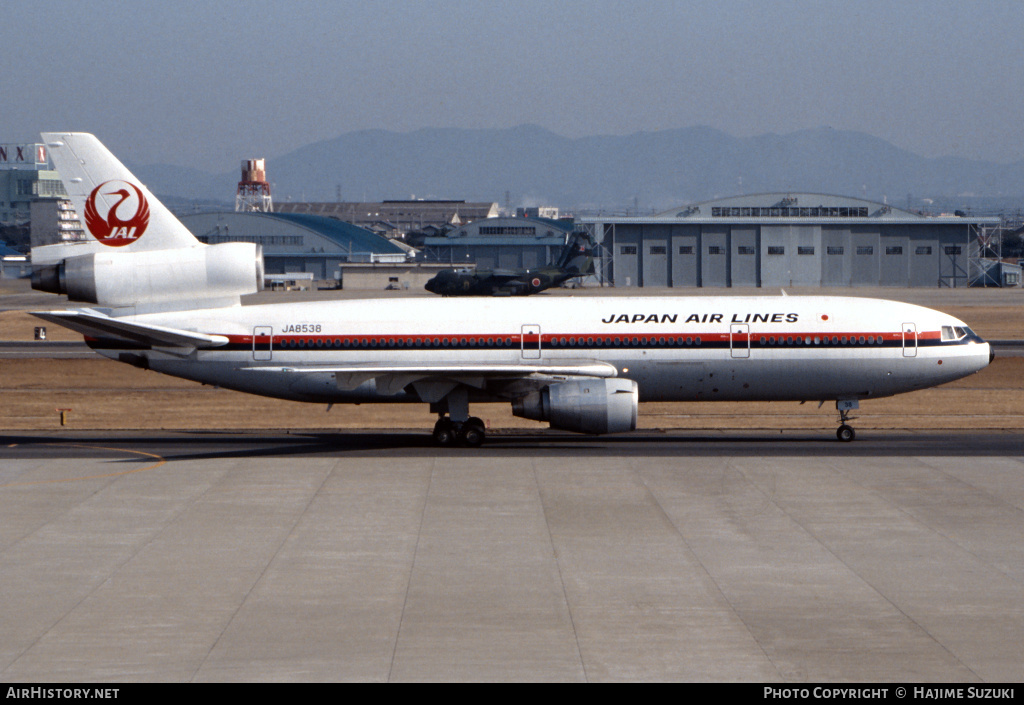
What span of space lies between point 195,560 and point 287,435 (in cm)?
1917

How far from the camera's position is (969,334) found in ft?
130

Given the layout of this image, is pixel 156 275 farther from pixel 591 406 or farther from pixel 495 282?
pixel 495 282

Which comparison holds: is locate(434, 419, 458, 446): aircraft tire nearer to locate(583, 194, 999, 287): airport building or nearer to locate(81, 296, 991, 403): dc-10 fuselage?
locate(81, 296, 991, 403): dc-10 fuselage

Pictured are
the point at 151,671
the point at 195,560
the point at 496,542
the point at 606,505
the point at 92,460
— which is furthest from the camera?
the point at 92,460

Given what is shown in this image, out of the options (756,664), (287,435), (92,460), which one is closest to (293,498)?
(92,460)

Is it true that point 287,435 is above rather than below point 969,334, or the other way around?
below

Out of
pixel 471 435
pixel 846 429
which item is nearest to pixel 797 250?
pixel 846 429

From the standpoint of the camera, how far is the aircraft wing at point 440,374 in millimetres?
37094

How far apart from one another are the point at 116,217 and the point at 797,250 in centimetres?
12192

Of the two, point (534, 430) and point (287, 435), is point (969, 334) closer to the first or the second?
point (534, 430)

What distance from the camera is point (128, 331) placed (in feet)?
121

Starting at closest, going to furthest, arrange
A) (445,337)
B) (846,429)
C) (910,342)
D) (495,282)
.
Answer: (445,337)
(910,342)
(846,429)
(495,282)

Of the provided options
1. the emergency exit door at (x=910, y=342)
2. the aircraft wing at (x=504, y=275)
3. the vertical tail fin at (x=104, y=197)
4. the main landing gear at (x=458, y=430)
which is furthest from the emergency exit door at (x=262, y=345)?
the aircraft wing at (x=504, y=275)

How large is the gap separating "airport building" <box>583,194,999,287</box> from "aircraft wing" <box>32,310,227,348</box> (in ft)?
385
